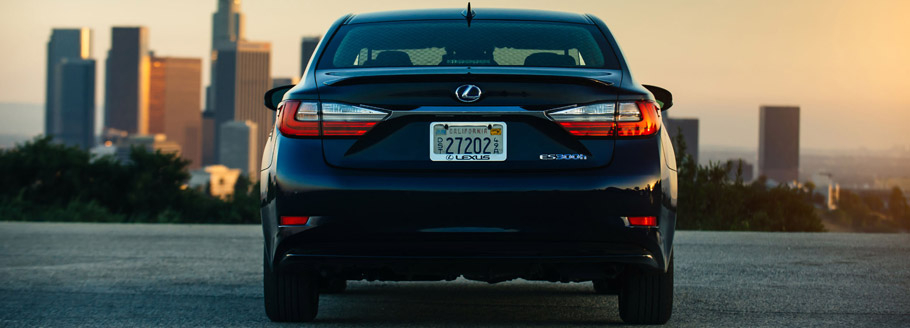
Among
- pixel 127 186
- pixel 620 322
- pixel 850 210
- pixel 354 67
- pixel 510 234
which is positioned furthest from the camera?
pixel 127 186

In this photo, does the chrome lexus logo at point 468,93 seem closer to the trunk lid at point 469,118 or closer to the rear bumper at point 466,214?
the trunk lid at point 469,118

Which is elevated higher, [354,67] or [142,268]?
[354,67]

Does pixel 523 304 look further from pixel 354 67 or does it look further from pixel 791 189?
pixel 791 189

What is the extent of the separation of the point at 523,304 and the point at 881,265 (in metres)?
4.11

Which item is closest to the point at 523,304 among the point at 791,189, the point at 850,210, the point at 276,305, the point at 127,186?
the point at 276,305

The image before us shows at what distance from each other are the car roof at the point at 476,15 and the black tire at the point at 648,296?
1.37 m

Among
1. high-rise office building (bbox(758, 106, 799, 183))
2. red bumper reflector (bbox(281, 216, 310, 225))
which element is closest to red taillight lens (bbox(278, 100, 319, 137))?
red bumper reflector (bbox(281, 216, 310, 225))

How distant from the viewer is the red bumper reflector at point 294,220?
14.3 ft

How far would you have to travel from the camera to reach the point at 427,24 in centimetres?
527

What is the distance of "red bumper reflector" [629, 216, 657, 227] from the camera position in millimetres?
4352

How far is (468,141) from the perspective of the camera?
4297mm

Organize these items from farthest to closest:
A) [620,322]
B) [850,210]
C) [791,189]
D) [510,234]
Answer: [850,210], [791,189], [620,322], [510,234]

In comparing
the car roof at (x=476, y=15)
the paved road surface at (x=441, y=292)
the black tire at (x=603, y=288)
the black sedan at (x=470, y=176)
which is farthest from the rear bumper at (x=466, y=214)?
the black tire at (x=603, y=288)

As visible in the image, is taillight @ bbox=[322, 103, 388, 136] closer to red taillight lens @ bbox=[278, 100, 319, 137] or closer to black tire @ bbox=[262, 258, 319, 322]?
red taillight lens @ bbox=[278, 100, 319, 137]
